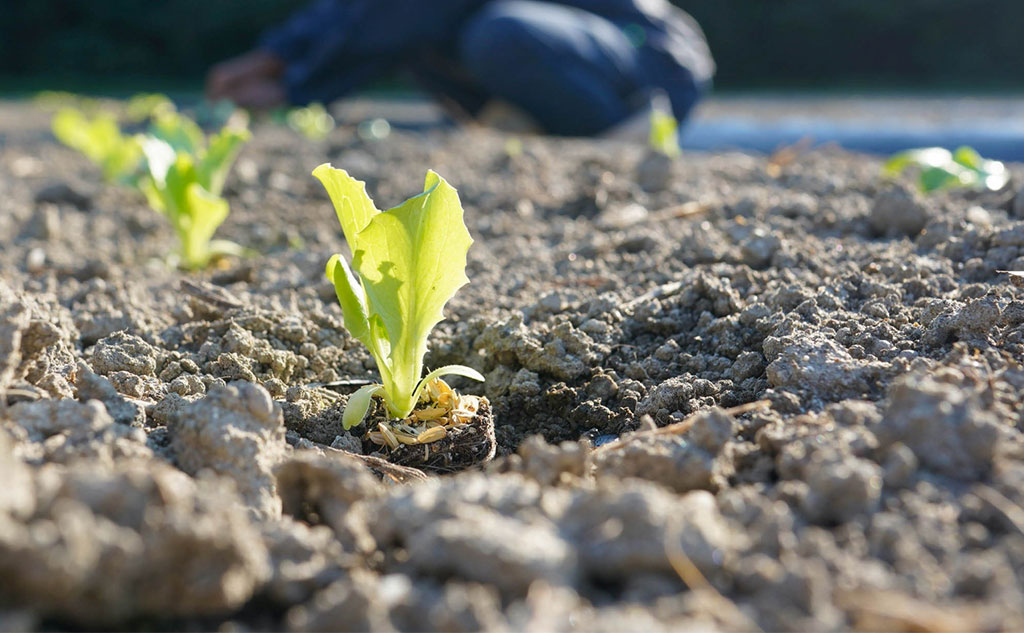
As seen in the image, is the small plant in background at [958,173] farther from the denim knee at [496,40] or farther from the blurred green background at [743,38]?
the blurred green background at [743,38]

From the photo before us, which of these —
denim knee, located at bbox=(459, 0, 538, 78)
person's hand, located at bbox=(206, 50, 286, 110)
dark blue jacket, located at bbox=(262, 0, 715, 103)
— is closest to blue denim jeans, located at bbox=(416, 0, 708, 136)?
denim knee, located at bbox=(459, 0, 538, 78)

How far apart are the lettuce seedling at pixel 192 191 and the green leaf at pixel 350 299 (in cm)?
100

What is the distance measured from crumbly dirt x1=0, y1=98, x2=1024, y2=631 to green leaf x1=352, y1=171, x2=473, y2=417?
0.52 feet

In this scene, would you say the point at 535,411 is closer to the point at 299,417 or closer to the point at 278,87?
the point at 299,417

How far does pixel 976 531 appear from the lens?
31.5 inches

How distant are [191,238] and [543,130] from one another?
3.12 metres

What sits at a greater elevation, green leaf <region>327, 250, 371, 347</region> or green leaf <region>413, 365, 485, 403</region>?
green leaf <region>327, 250, 371, 347</region>

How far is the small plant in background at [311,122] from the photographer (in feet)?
14.7

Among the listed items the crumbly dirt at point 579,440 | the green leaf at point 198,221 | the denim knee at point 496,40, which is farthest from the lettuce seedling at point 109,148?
the denim knee at point 496,40

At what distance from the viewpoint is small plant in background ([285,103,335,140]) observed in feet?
14.7

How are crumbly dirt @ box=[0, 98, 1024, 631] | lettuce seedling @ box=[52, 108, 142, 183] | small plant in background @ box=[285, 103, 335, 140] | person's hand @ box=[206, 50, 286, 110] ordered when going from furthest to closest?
person's hand @ box=[206, 50, 286, 110], small plant in background @ box=[285, 103, 335, 140], lettuce seedling @ box=[52, 108, 142, 183], crumbly dirt @ box=[0, 98, 1024, 631]

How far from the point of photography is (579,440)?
1.22m

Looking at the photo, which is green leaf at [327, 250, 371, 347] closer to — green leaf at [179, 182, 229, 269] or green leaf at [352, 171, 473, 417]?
green leaf at [352, 171, 473, 417]

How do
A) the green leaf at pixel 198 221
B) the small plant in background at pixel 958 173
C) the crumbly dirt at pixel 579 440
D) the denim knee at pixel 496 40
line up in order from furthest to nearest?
the denim knee at pixel 496 40
the small plant in background at pixel 958 173
the green leaf at pixel 198 221
the crumbly dirt at pixel 579 440
